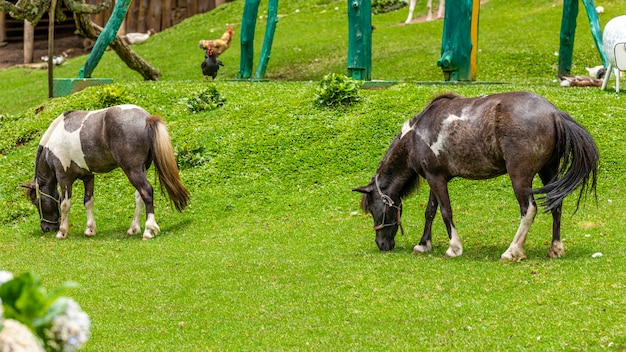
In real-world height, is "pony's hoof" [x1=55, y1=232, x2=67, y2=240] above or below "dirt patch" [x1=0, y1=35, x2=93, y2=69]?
above

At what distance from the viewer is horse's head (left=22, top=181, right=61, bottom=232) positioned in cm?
1302

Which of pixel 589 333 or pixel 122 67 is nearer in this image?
pixel 589 333

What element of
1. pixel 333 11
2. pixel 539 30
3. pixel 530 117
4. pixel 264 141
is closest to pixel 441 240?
pixel 530 117

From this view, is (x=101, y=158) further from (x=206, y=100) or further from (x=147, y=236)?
(x=206, y=100)

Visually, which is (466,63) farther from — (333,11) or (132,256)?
(333,11)

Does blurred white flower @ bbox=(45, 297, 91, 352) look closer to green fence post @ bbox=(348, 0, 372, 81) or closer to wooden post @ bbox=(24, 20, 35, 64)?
green fence post @ bbox=(348, 0, 372, 81)

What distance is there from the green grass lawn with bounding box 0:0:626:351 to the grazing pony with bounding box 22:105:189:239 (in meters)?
0.39

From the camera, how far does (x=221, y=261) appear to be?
33.6 ft

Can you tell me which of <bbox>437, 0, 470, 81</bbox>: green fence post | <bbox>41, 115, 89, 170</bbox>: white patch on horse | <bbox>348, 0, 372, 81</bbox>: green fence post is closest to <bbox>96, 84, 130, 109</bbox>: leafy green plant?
<bbox>41, 115, 89, 170</bbox>: white patch on horse

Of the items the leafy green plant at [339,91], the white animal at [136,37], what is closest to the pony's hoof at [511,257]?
the leafy green plant at [339,91]

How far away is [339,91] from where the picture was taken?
15680 mm

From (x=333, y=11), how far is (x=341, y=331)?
2364 cm

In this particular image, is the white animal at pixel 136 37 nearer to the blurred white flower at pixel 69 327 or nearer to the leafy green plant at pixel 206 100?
the leafy green plant at pixel 206 100

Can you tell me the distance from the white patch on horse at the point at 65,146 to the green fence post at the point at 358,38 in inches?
253
